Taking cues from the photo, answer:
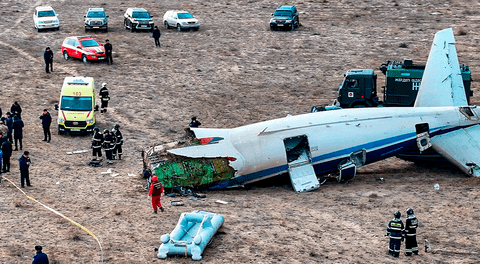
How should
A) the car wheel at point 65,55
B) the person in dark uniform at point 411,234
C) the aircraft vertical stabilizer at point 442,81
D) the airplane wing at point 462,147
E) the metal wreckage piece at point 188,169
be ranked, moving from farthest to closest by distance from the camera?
the car wheel at point 65,55 → the aircraft vertical stabilizer at point 442,81 → the airplane wing at point 462,147 → the metal wreckage piece at point 188,169 → the person in dark uniform at point 411,234

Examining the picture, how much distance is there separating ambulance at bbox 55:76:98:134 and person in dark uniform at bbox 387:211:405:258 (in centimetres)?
1902

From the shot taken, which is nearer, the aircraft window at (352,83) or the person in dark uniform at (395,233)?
the person in dark uniform at (395,233)

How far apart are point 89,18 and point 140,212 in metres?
33.9

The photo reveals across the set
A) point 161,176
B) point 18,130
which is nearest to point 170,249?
point 161,176

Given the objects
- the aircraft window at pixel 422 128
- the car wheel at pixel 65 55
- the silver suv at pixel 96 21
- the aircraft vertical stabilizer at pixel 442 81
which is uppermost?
the aircraft vertical stabilizer at pixel 442 81

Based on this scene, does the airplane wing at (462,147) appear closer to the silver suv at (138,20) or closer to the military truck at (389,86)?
the military truck at (389,86)

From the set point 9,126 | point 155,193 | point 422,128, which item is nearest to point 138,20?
point 9,126

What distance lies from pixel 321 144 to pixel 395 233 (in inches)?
302

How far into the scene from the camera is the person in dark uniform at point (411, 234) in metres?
22.6

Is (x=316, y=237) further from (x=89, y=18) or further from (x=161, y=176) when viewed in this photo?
(x=89, y=18)

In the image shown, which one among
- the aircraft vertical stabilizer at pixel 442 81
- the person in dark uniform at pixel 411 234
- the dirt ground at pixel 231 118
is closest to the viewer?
the person in dark uniform at pixel 411 234

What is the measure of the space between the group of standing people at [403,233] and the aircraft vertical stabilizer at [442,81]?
10888 millimetres

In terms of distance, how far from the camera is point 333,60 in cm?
5069

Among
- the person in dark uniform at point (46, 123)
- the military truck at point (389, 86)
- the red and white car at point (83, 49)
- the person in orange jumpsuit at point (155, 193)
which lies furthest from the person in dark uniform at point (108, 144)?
the red and white car at point (83, 49)
